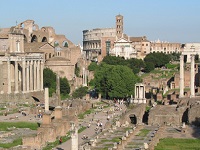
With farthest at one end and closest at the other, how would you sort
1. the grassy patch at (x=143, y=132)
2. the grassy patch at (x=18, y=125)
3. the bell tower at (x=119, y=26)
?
the bell tower at (x=119, y=26) < the grassy patch at (x=18, y=125) < the grassy patch at (x=143, y=132)

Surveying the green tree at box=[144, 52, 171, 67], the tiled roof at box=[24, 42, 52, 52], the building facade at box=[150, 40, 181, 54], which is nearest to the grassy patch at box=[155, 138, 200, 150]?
the tiled roof at box=[24, 42, 52, 52]

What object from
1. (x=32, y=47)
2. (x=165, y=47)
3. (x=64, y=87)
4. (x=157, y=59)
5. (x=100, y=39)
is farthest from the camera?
(x=165, y=47)

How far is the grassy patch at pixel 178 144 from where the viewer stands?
3059 cm

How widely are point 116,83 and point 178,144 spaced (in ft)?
102

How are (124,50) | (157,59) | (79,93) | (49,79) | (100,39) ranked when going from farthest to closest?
(100,39)
(124,50)
(157,59)
(49,79)
(79,93)

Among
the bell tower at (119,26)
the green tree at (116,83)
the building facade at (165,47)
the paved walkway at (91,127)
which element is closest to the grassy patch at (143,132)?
the paved walkway at (91,127)

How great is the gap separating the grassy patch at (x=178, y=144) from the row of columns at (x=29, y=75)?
33688 millimetres

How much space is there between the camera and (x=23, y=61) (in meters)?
63.1

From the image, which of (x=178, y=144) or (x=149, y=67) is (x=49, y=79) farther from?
(x=178, y=144)

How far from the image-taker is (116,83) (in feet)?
205

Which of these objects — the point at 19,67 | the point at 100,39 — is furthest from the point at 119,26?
the point at 19,67

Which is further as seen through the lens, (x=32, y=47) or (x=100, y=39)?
(x=100, y=39)

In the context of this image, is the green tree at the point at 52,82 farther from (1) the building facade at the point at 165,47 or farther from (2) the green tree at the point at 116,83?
(1) the building facade at the point at 165,47

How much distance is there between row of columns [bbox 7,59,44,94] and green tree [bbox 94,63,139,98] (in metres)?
8.86
